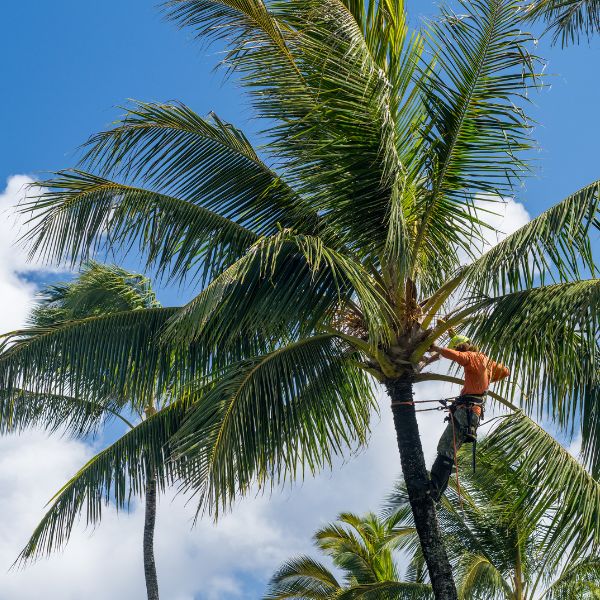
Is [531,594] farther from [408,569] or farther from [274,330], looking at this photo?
[274,330]

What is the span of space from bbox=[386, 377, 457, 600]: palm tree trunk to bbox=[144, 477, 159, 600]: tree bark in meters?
7.61

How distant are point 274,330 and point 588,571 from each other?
656 cm

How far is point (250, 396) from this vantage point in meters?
8.60

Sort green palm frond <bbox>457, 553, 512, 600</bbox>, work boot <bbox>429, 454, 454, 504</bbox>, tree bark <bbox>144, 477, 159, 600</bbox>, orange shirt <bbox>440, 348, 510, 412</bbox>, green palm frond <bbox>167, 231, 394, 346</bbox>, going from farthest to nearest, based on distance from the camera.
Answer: tree bark <bbox>144, 477, 159, 600</bbox>, green palm frond <bbox>457, 553, 512, 600</bbox>, work boot <bbox>429, 454, 454, 504</bbox>, orange shirt <bbox>440, 348, 510, 412</bbox>, green palm frond <bbox>167, 231, 394, 346</bbox>

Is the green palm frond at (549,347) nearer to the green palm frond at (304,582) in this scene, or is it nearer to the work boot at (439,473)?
the work boot at (439,473)

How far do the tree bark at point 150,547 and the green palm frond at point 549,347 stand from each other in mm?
8297

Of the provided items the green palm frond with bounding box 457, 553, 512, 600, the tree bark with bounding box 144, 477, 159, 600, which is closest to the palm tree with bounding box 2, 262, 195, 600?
the tree bark with bounding box 144, 477, 159, 600

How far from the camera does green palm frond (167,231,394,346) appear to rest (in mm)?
7750

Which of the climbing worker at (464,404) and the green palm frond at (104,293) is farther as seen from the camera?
the green palm frond at (104,293)

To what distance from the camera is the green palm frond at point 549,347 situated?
8.21 m

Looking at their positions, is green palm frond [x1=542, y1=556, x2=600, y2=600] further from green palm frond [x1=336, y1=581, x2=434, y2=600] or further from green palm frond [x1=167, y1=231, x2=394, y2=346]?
green palm frond [x1=167, y1=231, x2=394, y2=346]

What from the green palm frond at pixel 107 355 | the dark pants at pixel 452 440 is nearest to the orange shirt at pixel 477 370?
the dark pants at pixel 452 440

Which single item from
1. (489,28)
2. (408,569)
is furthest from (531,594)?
(489,28)

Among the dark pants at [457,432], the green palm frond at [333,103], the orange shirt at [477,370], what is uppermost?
the green palm frond at [333,103]
